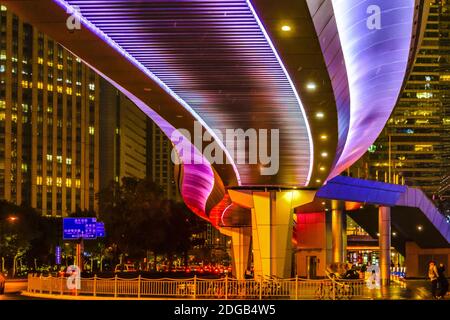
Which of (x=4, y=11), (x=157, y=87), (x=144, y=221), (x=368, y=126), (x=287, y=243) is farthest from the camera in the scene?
(x=4, y=11)

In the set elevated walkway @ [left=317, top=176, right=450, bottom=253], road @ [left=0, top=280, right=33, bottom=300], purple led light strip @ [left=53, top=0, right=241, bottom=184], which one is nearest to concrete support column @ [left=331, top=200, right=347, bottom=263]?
elevated walkway @ [left=317, top=176, right=450, bottom=253]

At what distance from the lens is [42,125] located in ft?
567

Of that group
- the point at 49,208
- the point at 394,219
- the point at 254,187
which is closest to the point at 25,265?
the point at 49,208

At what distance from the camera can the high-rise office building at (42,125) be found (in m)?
166

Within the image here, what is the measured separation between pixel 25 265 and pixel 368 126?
96772mm

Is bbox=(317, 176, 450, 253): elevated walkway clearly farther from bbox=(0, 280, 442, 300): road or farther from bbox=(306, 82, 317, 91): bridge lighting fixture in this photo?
bbox=(306, 82, 317, 91): bridge lighting fixture

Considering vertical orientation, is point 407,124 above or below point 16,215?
above

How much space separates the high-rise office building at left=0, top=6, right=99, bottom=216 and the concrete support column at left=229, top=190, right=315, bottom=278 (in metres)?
126

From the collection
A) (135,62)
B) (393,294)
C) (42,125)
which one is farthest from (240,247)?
(42,125)

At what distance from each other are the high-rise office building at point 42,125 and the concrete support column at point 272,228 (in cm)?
12604

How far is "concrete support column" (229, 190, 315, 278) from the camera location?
41.7 metres

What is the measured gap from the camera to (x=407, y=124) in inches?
7096

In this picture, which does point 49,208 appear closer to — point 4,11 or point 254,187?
point 4,11

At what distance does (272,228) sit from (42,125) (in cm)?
13783
